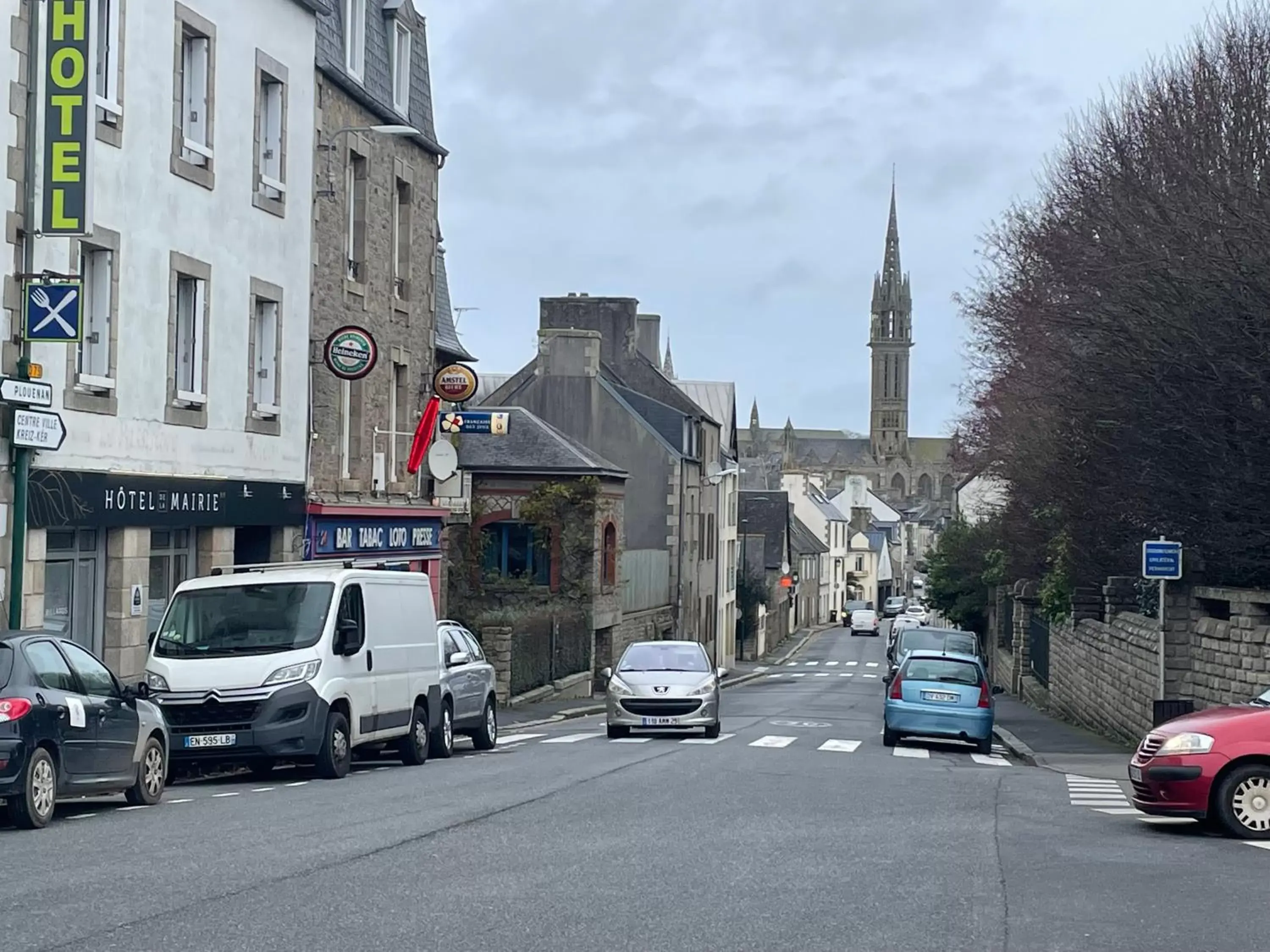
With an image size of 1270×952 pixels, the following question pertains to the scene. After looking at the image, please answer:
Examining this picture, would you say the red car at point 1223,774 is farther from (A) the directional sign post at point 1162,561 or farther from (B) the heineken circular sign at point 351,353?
(B) the heineken circular sign at point 351,353

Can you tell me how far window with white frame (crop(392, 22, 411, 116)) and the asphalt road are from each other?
17464 mm

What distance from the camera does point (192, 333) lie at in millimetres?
23844

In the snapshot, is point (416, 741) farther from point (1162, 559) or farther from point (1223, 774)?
point (1223, 774)

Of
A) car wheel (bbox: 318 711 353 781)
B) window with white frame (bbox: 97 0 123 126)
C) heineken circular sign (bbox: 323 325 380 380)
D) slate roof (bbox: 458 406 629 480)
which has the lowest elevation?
car wheel (bbox: 318 711 353 781)

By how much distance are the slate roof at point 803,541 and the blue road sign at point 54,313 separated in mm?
82507

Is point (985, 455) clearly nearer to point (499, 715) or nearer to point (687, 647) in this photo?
point (499, 715)

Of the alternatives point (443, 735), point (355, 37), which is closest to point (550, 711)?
point (443, 735)

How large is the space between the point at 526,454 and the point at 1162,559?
876 inches

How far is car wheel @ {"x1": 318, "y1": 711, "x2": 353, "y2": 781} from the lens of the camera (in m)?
17.2

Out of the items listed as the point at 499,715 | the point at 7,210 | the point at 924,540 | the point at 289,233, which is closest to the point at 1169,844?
the point at 7,210

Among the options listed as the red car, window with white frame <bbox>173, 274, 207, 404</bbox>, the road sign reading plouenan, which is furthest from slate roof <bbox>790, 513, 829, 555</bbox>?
the red car

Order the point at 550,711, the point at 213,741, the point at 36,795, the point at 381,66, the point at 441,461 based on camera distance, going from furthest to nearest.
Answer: the point at 550,711 < the point at 441,461 < the point at 381,66 < the point at 213,741 < the point at 36,795

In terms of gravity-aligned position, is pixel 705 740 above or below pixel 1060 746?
above

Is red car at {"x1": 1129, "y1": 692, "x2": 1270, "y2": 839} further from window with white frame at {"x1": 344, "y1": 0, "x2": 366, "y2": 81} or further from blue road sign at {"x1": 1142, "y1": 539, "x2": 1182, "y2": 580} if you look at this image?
window with white frame at {"x1": 344, "y1": 0, "x2": 366, "y2": 81}
